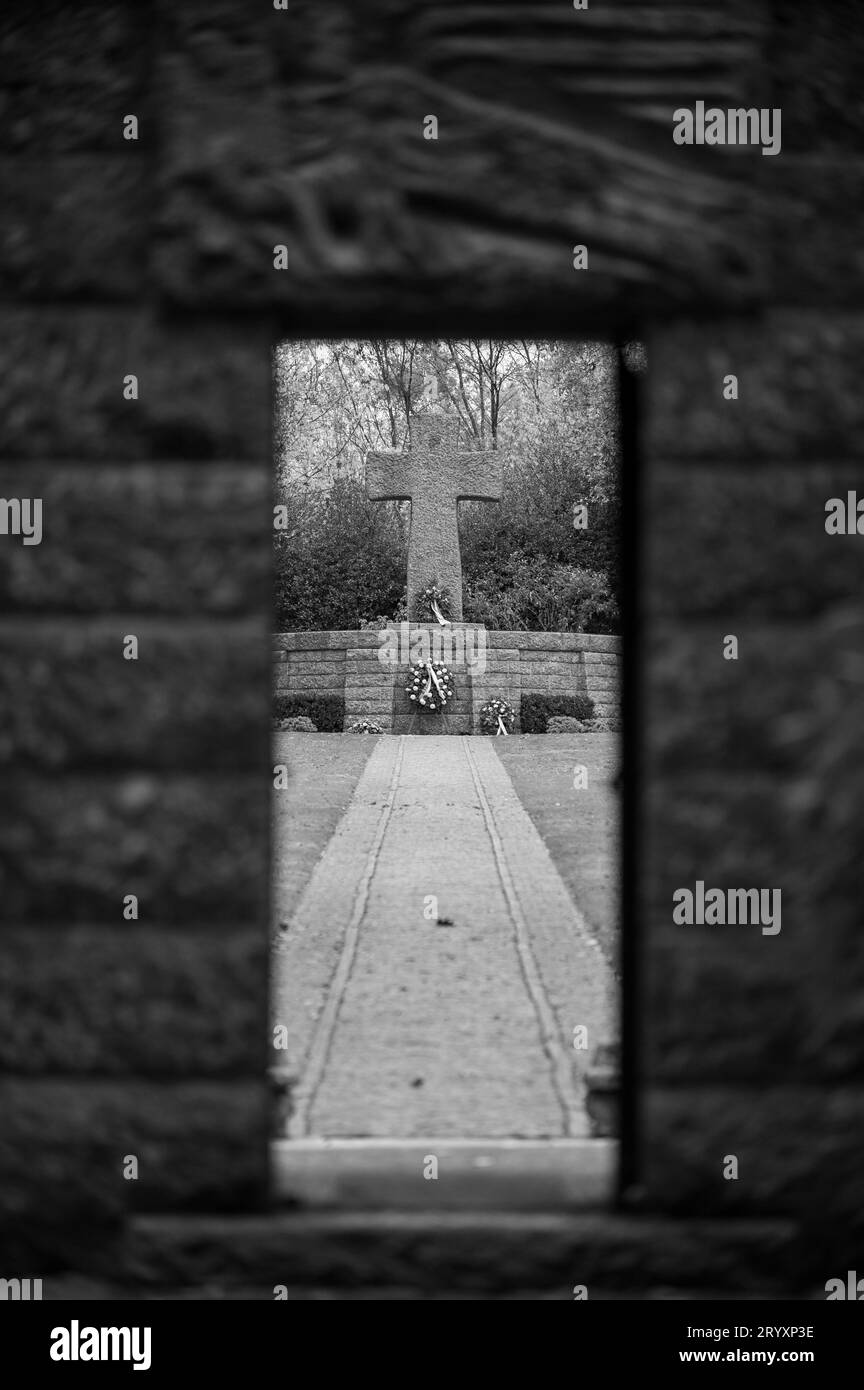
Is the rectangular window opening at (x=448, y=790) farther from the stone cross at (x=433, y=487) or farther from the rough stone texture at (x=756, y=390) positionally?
the rough stone texture at (x=756, y=390)

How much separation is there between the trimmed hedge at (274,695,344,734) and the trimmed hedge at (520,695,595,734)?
2.69 meters

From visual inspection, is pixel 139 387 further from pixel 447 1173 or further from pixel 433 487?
pixel 433 487

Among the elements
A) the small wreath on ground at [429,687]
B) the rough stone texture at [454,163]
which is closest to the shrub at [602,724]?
the small wreath on ground at [429,687]

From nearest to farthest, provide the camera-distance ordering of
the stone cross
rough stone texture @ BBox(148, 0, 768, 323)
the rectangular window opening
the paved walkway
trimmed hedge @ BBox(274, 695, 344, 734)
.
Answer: rough stone texture @ BBox(148, 0, 768, 323) → the rectangular window opening → the paved walkway → the stone cross → trimmed hedge @ BBox(274, 695, 344, 734)

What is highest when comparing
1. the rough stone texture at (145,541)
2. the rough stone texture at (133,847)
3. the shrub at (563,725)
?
the rough stone texture at (145,541)

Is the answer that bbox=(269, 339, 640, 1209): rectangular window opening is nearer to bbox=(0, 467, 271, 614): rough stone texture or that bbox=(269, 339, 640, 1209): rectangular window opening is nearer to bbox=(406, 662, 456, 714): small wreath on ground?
bbox=(406, 662, 456, 714): small wreath on ground

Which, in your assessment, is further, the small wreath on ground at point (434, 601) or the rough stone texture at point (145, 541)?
the small wreath on ground at point (434, 601)

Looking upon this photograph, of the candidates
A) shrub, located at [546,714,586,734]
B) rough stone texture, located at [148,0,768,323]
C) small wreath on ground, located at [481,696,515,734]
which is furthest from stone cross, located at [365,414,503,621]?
rough stone texture, located at [148,0,768,323]

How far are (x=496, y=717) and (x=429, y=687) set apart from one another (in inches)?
40.4

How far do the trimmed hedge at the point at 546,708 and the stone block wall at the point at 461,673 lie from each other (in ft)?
0.59

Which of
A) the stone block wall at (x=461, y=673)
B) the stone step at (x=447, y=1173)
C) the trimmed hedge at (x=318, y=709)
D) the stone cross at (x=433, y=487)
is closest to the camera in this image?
the stone step at (x=447, y=1173)

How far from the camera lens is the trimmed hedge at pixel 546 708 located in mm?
16984

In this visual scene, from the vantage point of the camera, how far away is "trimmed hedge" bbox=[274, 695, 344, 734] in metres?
17.3
